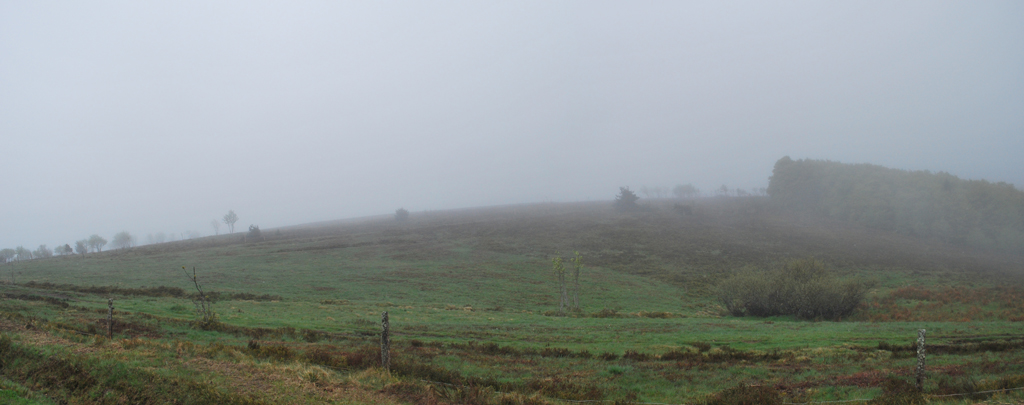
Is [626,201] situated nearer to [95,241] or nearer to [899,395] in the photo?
[899,395]

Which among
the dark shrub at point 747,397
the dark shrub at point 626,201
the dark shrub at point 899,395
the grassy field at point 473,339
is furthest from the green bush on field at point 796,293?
the dark shrub at point 626,201

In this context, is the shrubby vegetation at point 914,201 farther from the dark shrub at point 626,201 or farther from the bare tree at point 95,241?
the bare tree at point 95,241

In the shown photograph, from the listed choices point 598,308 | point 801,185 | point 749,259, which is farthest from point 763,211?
point 598,308

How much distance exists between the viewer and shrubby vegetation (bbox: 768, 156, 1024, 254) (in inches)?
2894

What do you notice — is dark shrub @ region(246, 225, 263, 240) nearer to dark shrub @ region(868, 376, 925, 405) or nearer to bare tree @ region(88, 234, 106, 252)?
bare tree @ region(88, 234, 106, 252)

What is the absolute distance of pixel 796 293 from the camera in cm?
3011

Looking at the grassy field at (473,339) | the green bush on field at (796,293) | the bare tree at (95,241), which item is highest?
the bare tree at (95,241)

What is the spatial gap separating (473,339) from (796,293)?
1033 inches

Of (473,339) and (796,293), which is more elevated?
(473,339)

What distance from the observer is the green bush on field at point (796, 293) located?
2958 centimetres

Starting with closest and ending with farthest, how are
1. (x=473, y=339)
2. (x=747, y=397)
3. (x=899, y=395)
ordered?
1. (x=899, y=395)
2. (x=747, y=397)
3. (x=473, y=339)

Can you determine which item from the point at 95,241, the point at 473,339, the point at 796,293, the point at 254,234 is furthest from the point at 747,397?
the point at 95,241

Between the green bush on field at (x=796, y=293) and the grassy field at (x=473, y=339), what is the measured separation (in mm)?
1572

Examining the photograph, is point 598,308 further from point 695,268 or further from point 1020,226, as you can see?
point 1020,226
